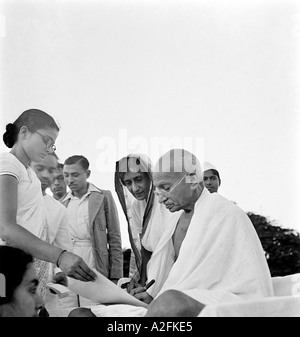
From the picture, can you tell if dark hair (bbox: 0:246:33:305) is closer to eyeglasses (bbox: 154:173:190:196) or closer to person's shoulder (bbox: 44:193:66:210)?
person's shoulder (bbox: 44:193:66:210)

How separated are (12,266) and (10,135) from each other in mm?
649

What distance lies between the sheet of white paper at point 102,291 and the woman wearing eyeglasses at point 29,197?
35mm

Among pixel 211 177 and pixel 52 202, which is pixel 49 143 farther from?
pixel 211 177

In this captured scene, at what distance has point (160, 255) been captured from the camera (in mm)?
3734

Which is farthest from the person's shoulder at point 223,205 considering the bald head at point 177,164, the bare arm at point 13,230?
the bare arm at point 13,230

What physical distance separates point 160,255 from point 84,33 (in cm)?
118

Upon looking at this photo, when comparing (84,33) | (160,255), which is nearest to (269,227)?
(160,255)

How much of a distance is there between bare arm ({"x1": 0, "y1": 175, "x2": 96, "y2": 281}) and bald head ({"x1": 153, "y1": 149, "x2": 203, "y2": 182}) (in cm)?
63

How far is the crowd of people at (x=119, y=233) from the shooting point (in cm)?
349

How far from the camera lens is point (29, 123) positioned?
379 centimetres

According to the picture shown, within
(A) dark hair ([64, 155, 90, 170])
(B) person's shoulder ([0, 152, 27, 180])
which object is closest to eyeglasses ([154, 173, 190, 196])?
(A) dark hair ([64, 155, 90, 170])

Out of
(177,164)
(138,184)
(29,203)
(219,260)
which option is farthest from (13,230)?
(219,260)

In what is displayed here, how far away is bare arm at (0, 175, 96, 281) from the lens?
3648 mm
